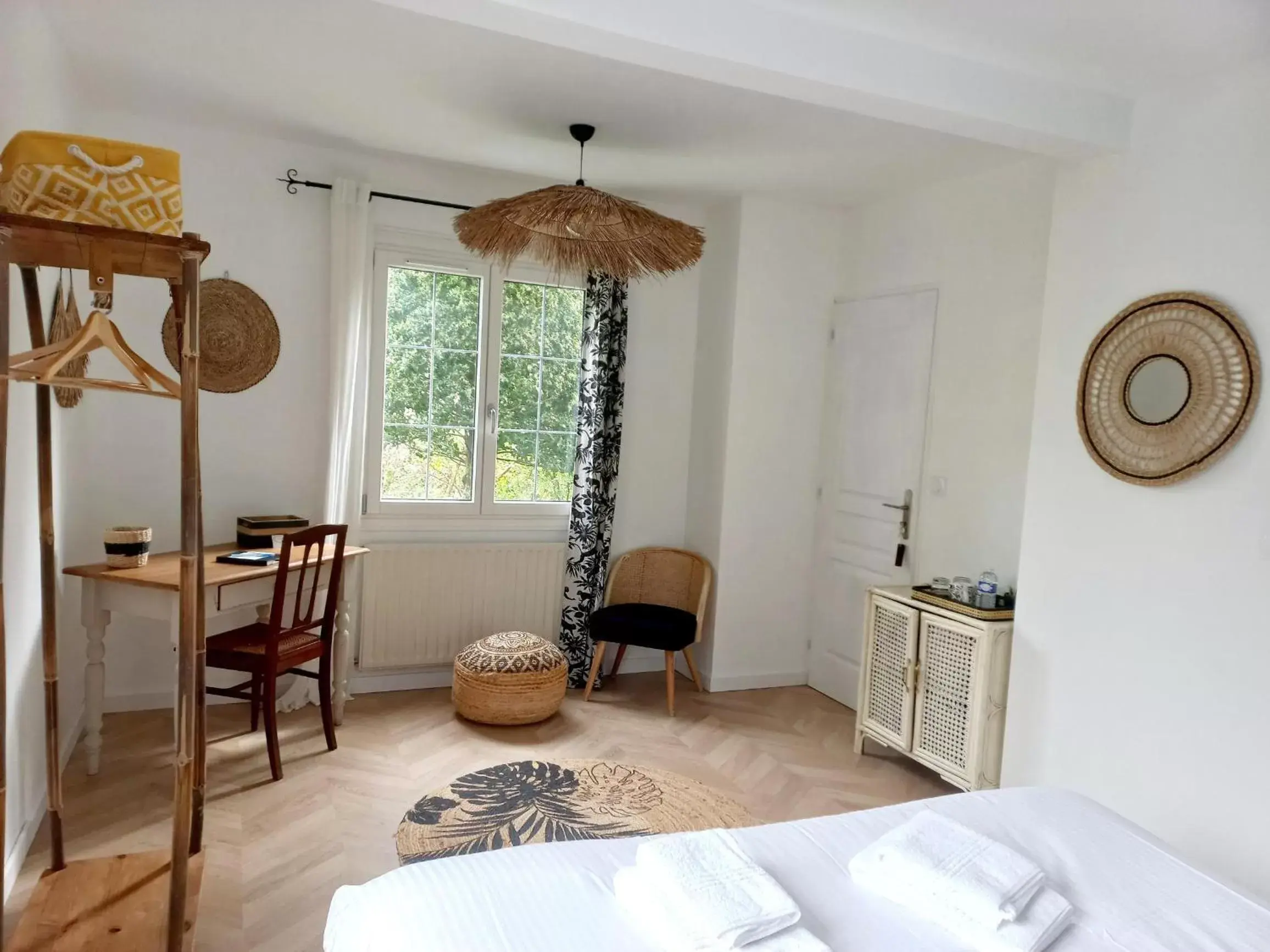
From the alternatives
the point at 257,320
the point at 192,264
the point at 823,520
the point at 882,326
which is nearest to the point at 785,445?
the point at 823,520

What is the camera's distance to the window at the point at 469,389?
13.5 ft

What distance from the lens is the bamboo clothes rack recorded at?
1661 mm

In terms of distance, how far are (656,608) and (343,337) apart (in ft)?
6.60

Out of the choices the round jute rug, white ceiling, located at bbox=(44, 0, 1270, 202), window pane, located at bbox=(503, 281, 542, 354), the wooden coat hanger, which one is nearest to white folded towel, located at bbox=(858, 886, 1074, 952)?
the round jute rug

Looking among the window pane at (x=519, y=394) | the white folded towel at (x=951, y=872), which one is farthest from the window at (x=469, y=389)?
the white folded towel at (x=951, y=872)

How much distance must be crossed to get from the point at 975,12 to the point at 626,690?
10.9 ft

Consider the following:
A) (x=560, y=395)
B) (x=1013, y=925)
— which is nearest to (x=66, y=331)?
(x=560, y=395)

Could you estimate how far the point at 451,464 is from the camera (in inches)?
168

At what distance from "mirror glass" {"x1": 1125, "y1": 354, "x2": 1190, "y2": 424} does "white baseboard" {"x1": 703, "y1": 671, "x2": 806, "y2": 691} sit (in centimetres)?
245

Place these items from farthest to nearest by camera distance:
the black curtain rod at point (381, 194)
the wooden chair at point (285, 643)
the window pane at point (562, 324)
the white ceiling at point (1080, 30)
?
the window pane at point (562, 324), the black curtain rod at point (381, 194), the wooden chair at point (285, 643), the white ceiling at point (1080, 30)

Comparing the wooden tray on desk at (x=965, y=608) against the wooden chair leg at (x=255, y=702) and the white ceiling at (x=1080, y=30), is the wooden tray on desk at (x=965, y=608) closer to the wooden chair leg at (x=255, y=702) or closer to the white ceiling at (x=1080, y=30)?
the white ceiling at (x=1080, y=30)

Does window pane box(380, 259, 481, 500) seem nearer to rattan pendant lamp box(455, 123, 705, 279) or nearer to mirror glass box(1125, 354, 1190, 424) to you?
rattan pendant lamp box(455, 123, 705, 279)

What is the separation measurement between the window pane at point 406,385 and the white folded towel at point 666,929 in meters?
3.03

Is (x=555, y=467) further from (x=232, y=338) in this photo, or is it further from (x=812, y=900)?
(x=812, y=900)
